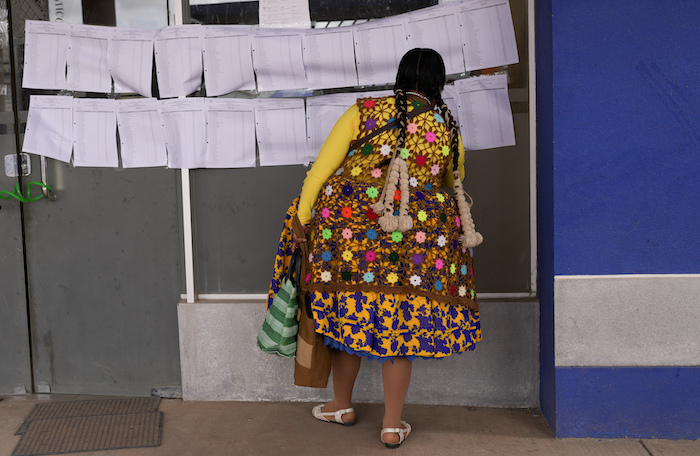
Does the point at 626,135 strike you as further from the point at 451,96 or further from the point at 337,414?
the point at 337,414

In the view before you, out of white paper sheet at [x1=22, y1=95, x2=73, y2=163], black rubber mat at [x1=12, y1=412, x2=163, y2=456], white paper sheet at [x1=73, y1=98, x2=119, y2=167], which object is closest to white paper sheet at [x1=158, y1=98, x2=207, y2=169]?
white paper sheet at [x1=73, y1=98, x2=119, y2=167]

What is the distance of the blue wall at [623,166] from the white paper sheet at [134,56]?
197cm

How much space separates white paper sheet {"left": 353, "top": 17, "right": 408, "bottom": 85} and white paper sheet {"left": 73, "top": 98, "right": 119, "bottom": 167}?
1.31m

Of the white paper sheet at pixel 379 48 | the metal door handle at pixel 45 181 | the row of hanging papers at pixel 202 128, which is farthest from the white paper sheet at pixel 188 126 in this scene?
the white paper sheet at pixel 379 48

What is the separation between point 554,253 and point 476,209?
58 cm

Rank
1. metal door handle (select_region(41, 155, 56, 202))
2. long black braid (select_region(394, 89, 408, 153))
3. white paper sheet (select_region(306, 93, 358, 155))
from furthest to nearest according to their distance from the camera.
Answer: metal door handle (select_region(41, 155, 56, 202))
white paper sheet (select_region(306, 93, 358, 155))
long black braid (select_region(394, 89, 408, 153))

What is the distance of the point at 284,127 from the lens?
3342mm

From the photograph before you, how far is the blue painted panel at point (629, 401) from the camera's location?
9.13 feet

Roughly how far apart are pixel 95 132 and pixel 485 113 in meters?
2.02

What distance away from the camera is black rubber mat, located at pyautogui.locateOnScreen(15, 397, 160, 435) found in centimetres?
328

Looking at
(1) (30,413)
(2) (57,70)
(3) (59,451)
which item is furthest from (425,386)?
(2) (57,70)

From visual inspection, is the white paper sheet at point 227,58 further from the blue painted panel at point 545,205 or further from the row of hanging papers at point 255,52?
the blue painted panel at point 545,205

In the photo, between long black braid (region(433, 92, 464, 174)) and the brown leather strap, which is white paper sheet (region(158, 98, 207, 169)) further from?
long black braid (region(433, 92, 464, 174))

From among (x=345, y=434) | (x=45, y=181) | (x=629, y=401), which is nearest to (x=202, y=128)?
(x=45, y=181)
